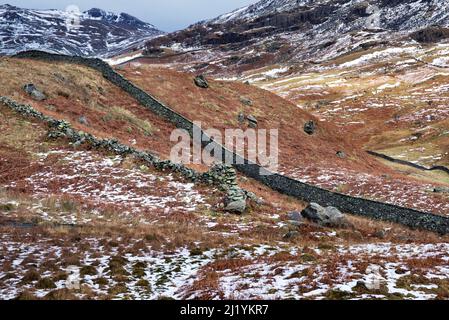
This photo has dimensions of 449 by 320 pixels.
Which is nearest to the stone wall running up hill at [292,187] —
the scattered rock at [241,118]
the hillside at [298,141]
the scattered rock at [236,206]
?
the hillside at [298,141]

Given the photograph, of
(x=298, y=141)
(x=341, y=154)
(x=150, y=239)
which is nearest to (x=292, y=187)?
(x=298, y=141)

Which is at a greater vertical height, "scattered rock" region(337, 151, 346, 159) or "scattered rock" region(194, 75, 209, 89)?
"scattered rock" region(194, 75, 209, 89)

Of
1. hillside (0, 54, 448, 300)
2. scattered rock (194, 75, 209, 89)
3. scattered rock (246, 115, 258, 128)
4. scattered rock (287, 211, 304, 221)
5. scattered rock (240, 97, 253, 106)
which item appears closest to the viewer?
hillside (0, 54, 448, 300)

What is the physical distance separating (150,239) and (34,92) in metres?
31.3

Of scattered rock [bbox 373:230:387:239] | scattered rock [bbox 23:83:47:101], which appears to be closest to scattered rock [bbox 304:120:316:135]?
scattered rock [bbox 23:83:47:101]

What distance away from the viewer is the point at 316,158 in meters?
53.6

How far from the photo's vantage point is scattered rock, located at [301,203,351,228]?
87.1 feet

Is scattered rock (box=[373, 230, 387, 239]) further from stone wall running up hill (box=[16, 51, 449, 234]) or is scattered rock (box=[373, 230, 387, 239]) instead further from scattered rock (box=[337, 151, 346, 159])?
scattered rock (box=[337, 151, 346, 159])

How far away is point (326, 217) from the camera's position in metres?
26.8

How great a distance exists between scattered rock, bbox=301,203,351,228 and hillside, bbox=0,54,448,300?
439 millimetres

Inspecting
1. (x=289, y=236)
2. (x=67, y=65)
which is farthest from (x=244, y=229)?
(x=67, y=65)

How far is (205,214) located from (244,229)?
306cm

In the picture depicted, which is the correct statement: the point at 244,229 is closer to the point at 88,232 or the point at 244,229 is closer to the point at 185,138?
the point at 88,232

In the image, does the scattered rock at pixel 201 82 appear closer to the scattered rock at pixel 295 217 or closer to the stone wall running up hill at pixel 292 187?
the stone wall running up hill at pixel 292 187
